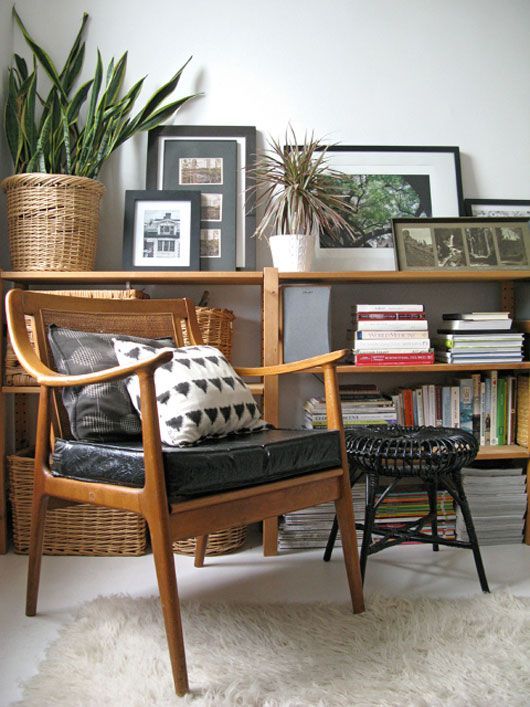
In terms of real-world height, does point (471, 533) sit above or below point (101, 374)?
below

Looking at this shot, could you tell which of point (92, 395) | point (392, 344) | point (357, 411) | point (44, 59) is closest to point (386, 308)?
point (392, 344)

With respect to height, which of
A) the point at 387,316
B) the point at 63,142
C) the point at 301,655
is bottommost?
the point at 301,655

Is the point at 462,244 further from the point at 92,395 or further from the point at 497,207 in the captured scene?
the point at 92,395

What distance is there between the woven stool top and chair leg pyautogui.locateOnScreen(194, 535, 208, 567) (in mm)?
533

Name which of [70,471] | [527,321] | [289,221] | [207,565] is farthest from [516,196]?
[70,471]

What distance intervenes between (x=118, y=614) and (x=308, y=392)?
1229mm

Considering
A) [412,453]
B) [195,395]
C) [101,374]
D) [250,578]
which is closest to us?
[101,374]

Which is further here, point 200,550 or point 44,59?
point 44,59

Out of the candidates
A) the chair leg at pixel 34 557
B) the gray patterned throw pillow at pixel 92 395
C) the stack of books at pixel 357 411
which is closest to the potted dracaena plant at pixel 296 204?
the stack of books at pixel 357 411

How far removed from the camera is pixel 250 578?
6.97 feet

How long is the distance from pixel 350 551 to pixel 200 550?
0.57 meters

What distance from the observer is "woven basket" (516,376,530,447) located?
2504 millimetres

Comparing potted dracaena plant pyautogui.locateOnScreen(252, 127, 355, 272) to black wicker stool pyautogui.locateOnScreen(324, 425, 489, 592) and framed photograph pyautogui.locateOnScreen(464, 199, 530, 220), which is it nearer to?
framed photograph pyautogui.locateOnScreen(464, 199, 530, 220)

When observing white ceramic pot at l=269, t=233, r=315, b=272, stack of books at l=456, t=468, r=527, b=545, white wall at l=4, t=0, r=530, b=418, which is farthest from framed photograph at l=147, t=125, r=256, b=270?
stack of books at l=456, t=468, r=527, b=545
